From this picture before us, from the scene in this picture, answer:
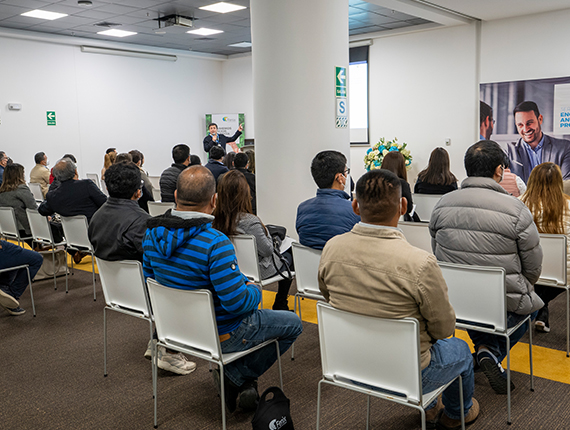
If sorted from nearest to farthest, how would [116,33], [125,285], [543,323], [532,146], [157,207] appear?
[125,285] < [543,323] < [157,207] < [532,146] < [116,33]

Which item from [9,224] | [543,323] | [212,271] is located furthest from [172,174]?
[543,323]

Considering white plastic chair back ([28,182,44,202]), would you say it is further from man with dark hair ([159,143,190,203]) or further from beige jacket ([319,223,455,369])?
beige jacket ([319,223,455,369])

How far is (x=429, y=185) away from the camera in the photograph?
18.9 feet

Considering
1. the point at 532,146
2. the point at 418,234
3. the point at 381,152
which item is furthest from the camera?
the point at 381,152

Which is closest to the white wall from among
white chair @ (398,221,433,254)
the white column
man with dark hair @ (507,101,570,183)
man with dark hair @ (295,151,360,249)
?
the white column

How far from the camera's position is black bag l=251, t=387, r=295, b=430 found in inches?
94.3

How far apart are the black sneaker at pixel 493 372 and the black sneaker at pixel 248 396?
128 cm

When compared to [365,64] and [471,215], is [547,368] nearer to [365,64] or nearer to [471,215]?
[471,215]

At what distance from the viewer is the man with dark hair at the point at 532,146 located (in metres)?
8.72

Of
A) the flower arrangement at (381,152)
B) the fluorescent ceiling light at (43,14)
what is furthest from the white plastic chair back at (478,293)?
the fluorescent ceiling light at (43,14)

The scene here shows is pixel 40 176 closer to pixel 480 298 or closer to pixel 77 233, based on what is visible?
pixel 77 233

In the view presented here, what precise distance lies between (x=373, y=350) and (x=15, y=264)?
374 centimetres

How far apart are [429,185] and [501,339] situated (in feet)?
9.59

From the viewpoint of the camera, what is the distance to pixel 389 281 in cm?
196
